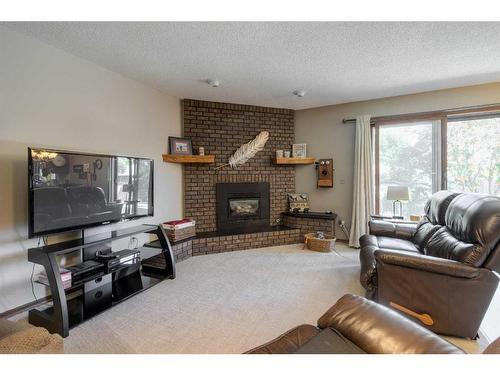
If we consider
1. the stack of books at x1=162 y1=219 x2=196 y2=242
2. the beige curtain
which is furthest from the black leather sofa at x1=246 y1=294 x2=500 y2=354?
the beige curtain

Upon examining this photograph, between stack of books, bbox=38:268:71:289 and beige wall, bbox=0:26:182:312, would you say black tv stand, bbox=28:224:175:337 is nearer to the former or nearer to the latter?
stack of books, bbox=38:268:71:289

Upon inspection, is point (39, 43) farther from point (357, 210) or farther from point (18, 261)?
point (357, 210)

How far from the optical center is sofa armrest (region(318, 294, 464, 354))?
792mm

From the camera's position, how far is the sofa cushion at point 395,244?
7.77 feet

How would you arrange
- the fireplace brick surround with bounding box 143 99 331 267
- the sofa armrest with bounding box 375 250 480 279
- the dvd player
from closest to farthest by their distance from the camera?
the sofa armrest with bounding box 375 250 480 279 < the dvd player < the fireplace brick surround with bounding box 143 99 331 267

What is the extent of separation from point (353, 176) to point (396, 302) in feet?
8.32

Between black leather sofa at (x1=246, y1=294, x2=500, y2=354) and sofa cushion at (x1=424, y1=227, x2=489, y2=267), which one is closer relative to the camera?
black leather sofa at (x1=246, y1=294, x2=500, y2=354)

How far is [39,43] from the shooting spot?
7.02 ft

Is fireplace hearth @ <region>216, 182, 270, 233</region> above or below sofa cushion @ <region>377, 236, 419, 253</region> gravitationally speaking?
above

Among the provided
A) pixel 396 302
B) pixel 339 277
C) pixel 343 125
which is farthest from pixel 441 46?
pixel 339 277

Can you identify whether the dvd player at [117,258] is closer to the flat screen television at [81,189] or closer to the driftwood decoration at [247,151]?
the flat screen television at [81,189]

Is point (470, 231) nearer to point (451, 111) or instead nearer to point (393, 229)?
point (393, 229)

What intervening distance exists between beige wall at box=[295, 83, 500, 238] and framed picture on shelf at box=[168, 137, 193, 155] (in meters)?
1.96
